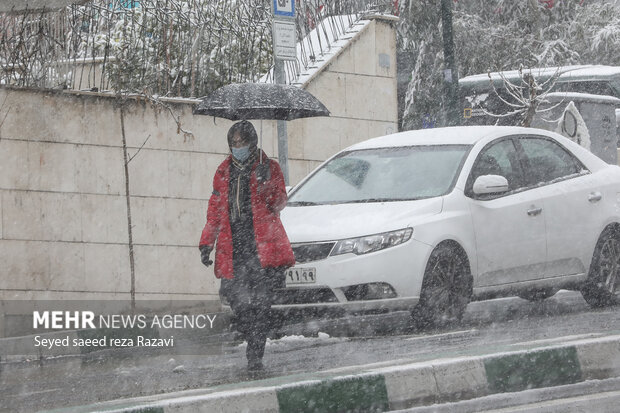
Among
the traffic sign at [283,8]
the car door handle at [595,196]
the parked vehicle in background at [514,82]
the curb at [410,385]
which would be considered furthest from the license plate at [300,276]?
the parked vehicle in background at [514,82]

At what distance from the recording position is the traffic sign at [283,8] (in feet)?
37.4

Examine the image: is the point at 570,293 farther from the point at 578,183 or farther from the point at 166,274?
the point at 166,274

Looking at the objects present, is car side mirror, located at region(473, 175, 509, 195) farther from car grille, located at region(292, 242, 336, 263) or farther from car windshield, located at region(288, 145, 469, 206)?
car grille, located at region(292, 242, 336, 263)

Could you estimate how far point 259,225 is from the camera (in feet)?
25.1

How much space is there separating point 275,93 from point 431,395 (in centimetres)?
344

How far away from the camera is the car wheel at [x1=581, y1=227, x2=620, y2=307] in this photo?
10062 mm

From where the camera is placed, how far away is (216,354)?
8.77 meters

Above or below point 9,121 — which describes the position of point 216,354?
below

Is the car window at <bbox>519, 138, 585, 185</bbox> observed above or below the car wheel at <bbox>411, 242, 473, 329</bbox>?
above

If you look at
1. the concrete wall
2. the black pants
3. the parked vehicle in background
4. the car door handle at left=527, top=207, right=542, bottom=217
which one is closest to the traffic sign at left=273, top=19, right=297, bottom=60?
the concrete wall

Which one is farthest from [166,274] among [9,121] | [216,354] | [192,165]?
[216,354]

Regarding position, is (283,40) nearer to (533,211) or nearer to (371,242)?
(533,211)

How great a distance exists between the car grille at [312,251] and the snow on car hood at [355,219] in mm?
43

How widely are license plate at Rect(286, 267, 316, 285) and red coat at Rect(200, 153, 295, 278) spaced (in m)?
0.94
